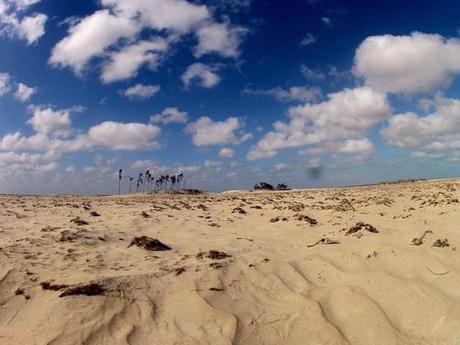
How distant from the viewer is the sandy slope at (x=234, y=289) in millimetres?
4762

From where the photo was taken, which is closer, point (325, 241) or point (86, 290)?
point (86, 290)

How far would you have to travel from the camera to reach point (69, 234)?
332 inches

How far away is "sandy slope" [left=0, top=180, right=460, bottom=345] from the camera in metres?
4.76

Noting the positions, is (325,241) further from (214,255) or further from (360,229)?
(214,255)

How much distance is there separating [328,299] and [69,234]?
515cm

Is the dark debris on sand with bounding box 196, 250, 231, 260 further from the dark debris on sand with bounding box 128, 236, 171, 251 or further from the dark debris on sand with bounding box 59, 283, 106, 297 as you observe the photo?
the dark debris on sand with bounding box 59, 283, 106, 297

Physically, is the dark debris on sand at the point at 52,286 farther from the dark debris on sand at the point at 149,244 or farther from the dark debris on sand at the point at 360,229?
the dark debris on sand at the point at 360,229

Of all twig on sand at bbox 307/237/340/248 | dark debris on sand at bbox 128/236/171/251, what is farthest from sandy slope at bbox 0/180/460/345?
dark debris on sand at bbox 128/236/171/251

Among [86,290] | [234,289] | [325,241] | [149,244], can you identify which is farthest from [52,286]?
[325,241]

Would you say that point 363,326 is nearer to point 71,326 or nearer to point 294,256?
point 294,256

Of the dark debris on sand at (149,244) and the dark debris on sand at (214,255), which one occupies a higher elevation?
the dark debris on sand at (149,244)

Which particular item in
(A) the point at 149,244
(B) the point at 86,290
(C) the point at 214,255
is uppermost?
(A) the point at 149,244

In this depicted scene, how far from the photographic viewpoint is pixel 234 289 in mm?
5836

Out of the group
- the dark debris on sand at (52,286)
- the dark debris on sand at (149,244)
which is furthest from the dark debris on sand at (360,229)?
the dark debris on sand at (52,286)
